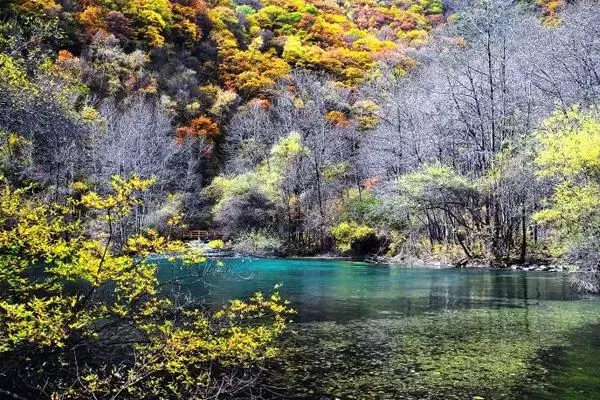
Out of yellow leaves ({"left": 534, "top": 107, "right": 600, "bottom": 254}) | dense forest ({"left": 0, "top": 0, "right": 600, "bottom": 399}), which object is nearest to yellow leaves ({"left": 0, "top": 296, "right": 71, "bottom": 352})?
dense forest ({"left": 0, "top": 0, "right": 600, "bottom": 399})

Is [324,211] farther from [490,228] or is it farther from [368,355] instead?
[368,355]

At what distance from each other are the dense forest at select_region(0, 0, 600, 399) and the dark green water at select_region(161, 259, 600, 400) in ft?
4.83

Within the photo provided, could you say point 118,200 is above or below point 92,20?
below

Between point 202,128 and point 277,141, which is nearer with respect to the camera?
point 277,141

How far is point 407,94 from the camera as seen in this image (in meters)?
45.9

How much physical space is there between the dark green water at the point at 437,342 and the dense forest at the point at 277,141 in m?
1.47

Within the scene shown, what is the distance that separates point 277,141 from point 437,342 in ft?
153

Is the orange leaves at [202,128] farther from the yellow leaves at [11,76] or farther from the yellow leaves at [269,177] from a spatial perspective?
the yellow leaves at [11,76]

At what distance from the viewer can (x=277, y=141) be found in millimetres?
57781

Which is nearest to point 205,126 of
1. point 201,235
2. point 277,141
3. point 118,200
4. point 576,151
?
point 277,141

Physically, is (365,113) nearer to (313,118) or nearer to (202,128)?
(313,118)

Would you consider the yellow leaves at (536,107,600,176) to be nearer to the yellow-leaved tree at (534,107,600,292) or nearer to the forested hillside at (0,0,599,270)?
the yellow-leaved tree at (534,107,600,292)

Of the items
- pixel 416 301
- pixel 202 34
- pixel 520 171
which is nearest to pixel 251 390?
pixel 416 301

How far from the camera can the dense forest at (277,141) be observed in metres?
11.7
